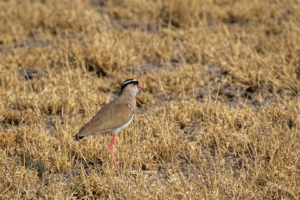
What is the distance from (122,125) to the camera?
416 cm

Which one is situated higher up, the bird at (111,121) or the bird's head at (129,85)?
the bird's head at (129,85)

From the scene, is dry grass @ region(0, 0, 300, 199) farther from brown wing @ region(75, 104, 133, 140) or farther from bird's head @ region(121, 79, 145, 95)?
bird's head @ region(121, 79, 145, 95)

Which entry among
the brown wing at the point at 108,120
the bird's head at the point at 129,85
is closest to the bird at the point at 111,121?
the brown wing at the point at 108,120

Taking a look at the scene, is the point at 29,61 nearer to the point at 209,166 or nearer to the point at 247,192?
the point at 209,166

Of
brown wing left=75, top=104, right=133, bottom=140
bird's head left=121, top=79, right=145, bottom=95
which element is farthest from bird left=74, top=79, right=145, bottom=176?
bird's head left=121, top=79, right=145, bottom=95

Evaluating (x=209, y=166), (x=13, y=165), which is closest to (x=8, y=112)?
(x=13, y=165)

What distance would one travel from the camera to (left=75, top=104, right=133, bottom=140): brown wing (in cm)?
400

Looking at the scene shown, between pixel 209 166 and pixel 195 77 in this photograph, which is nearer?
pixel 209 166

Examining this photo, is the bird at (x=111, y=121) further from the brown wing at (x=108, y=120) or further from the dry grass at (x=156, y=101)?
the dry grass at (x=156, y=101)

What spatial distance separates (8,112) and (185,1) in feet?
18.3

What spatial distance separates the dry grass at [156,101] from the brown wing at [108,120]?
1.11 ft

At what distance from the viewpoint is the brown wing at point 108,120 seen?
4004mm

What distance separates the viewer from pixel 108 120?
13.5 ft

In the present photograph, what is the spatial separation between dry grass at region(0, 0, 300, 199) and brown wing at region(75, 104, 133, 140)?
1.11 ft
